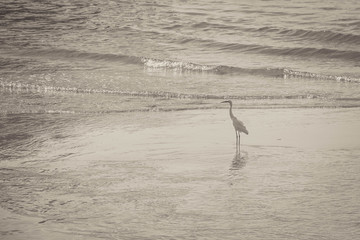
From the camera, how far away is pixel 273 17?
23.4 meters

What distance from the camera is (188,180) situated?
Result: 29.7 ft

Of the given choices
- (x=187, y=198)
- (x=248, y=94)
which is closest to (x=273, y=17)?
(x=248, y=94)

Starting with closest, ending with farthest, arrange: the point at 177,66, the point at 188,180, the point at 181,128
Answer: the point at 188,180 < the point at 181,128 < the point at 177,66

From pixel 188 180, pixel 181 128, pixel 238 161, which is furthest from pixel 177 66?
pixel 188 180

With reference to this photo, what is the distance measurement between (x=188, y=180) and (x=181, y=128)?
2.62 metres

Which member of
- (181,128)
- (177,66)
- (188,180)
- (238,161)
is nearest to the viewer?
(188,180)

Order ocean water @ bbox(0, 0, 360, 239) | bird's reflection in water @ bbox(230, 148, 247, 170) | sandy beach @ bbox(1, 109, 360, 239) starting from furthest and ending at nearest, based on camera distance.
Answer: bird's reflection in water @ bbox(230, 148, 247, 170)
ocean water @ bbox(0, 0, 360, 239)
sandy beach @ bbox(1, 109, 360, 239)

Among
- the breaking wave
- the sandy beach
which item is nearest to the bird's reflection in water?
the sandy beach

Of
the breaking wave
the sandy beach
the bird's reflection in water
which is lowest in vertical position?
the breaking wave

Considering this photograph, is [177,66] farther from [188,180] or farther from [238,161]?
[188,180]

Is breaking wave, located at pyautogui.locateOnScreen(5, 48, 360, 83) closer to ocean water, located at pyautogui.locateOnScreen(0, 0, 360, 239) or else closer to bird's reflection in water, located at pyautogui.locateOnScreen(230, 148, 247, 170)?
ocean water, located at pyautogui.locateOnScreen(0, 0, 360, 239)

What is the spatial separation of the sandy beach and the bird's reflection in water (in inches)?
0.5

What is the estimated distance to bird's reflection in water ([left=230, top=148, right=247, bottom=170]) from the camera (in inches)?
378

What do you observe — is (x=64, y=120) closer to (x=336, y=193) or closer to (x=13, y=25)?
(x=336, y=193)
